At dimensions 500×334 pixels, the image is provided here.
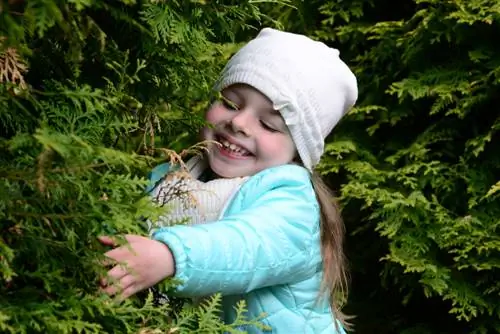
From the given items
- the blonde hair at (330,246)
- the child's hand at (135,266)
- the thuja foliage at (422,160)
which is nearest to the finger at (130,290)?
the child's hand at (135,266)

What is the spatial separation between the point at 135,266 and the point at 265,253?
50cm

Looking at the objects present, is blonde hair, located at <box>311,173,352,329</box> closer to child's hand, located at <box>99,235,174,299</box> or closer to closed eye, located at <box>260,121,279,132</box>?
closed eye, located at <box>260,121,279,132</box>

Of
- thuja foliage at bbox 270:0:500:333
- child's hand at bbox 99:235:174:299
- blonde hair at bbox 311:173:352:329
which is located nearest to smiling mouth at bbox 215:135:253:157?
blonde hair at bbox 311:173:352:329

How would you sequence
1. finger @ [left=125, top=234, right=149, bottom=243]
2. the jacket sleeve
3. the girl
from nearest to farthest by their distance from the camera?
finger @ [left=125, top=234, right=149, bottom=243] < the jacket sleeve < the girl

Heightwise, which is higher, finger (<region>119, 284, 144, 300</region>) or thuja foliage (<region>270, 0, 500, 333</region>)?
finger (<region>119, 284, 144, 300</region>)

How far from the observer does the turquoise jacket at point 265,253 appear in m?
1.81

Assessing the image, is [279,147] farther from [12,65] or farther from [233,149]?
[12,65]

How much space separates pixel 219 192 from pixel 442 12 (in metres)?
2.15

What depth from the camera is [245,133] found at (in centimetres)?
240

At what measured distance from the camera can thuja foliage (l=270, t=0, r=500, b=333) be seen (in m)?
3.79

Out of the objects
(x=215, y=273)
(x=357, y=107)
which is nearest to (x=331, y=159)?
(x=357, y=107)

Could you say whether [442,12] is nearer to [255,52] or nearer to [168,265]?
[255,52]

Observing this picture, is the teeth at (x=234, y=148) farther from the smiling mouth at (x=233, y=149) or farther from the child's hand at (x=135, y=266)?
the child's hand at (x=135, y=266)

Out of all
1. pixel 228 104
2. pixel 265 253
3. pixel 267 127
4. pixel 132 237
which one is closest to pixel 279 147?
pixel 267 127
